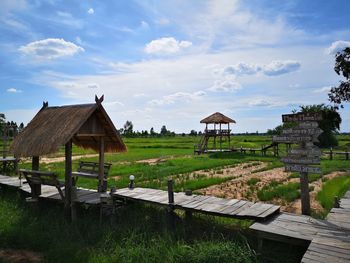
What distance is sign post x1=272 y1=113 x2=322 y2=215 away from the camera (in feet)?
22.2

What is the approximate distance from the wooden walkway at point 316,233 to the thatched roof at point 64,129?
512cm

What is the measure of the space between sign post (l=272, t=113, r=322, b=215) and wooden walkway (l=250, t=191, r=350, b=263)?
2.50 feet

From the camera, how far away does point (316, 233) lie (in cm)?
533

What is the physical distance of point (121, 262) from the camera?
5.50 m

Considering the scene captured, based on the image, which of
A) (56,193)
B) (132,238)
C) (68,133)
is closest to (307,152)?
(132,238)

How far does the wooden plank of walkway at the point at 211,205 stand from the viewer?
6.30 meters

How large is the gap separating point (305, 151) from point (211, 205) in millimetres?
2491

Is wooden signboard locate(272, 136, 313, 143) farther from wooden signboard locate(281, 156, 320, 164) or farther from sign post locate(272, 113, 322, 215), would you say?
wooden signboard locate(281, 156, 320, 164)

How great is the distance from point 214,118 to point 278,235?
29297mm

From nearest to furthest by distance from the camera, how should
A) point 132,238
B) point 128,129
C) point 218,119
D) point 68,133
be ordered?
point 132,238
point 68,133
point 218,119
point 128,129

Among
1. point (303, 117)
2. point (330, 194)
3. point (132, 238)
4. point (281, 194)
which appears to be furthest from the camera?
point (281, 194)

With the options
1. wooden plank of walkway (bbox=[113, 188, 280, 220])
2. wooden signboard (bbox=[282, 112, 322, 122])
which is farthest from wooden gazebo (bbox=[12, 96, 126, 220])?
wooden signboard (bbox=[282, 112, 322, 122])

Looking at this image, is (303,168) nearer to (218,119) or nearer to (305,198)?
(305,198)

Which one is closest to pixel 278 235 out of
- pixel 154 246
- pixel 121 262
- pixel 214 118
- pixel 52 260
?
pixel 154 246
